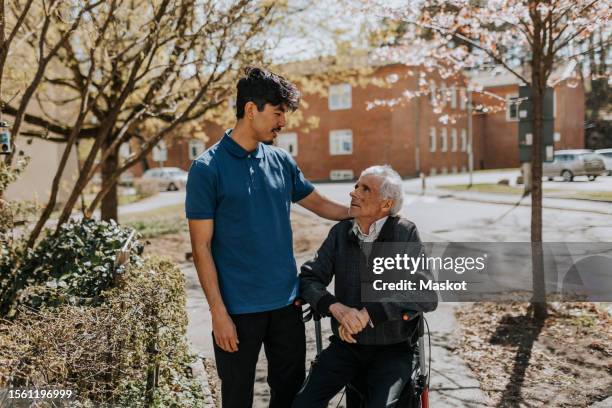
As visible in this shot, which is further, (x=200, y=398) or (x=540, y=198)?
(x=540, y=198)

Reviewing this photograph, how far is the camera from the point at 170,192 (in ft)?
125

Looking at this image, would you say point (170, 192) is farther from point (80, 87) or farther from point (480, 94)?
point (480, 94)

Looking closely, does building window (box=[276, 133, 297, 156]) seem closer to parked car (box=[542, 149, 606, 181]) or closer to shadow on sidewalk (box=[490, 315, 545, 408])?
parked car (box=[542, 149, 606, 181])

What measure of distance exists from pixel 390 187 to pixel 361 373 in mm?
1020

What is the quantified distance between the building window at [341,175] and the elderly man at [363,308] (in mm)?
35820

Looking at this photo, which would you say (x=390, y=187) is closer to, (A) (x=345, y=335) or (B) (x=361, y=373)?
(A) (x=345, y=335)

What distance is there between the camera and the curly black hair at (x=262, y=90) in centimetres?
282

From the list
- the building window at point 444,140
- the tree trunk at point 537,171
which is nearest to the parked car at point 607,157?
the tree trunk at point 537,171

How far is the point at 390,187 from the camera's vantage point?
3.26m

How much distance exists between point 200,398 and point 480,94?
5.64 meters

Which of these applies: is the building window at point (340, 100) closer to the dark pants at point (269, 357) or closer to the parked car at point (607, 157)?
the parked car at point (607, 157)

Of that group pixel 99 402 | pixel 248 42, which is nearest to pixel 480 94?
pixel 248 42

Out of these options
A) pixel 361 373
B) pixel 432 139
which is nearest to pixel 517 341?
pixel 361 373

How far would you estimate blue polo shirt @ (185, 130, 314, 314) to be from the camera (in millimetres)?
2807
